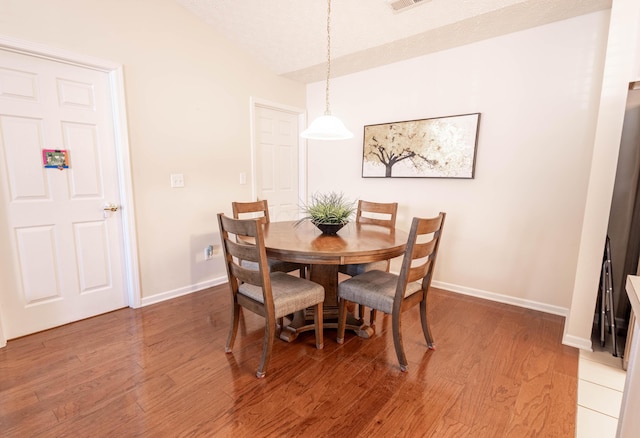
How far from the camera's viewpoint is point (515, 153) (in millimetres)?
2598

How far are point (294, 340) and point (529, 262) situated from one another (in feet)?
7.15

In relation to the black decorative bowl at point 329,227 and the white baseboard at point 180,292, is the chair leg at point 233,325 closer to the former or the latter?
the black decorative bowl at point 329,227

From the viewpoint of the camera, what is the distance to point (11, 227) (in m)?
2.02

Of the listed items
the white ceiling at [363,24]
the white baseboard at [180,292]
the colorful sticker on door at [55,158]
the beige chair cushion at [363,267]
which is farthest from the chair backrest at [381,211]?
the colorful sticker on door at [55,158]

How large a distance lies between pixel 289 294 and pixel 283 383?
49 centimetres

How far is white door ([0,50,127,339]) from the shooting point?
200 centimetres

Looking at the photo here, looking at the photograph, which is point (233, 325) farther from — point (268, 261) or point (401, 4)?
point (401, 4)

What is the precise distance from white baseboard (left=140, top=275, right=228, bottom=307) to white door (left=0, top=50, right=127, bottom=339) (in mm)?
292

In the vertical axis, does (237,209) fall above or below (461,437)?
above

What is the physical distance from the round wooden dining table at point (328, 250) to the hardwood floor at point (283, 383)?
14 cm

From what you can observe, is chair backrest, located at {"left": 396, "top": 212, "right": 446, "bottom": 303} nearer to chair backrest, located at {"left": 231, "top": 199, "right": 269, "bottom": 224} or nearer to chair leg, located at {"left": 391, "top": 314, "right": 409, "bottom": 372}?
chair leg, located at {"left": 391, "top": 314, "right": 409, "bottom": 372}

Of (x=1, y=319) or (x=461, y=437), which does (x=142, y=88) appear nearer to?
(x=1, y=319)

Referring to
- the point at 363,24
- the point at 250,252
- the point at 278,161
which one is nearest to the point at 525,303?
the point at 250,252

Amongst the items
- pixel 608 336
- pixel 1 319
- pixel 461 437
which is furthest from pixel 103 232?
pixel 608 336
